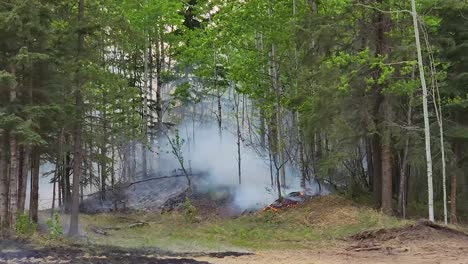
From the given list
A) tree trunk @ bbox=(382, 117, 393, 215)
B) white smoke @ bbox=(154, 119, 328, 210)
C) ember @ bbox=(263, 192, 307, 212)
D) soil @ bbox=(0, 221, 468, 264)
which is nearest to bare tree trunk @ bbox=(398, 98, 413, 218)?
tree trunk @ bbox=(382, 117, 393, 215)

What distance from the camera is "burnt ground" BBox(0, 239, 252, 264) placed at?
32.7ft

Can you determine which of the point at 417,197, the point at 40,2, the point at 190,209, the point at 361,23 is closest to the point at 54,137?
the point at 40,2

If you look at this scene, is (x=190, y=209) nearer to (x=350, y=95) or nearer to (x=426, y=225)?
(x=350, y=95)

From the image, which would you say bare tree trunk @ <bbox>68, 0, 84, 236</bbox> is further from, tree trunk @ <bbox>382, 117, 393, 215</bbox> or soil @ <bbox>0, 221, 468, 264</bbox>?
tree trunk @ <bbox>382, 117, 393, 215</bbox>

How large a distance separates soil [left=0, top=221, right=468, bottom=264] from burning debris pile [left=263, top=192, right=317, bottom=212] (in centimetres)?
679

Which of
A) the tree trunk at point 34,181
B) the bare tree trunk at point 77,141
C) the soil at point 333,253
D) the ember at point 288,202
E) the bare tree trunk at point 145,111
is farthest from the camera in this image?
the bare tree trunk at point 145,111

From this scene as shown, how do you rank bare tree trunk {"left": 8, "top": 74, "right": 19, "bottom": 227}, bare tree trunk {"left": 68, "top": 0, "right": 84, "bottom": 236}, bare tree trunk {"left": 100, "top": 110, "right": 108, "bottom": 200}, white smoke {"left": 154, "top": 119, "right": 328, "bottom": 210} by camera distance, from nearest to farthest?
bare tree trunk {"left": 8, "top": 74, "right": 19, "bottom": 227}
bare tree trunk {"left": 68, "top": 0, "right": 84, "bottom": 236}
bare tree trunk {"left": 100, "top": 110, "right": 108, "bottom": 200}
white smoke {"left": 154, "top": 119, "right": 328, "bottom": 210}

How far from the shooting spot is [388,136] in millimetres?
17156

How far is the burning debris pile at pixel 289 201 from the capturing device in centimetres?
2097

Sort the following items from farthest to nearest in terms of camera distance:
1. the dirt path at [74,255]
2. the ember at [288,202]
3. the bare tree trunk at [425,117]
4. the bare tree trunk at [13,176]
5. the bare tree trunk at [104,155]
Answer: the ember at [288,202], the bare tree trunk at [104,155], the bare tree trunk at [425,117], the bare tree trunk at [13,176], the dirt path at [74,255]

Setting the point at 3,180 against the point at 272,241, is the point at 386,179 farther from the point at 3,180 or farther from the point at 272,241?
the point at 3,180

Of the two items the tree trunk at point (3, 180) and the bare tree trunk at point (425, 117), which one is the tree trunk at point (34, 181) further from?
the bare tree trunk at point (425, 117)

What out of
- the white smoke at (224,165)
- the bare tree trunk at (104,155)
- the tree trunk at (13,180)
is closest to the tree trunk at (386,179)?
the white smoke at (224,165)

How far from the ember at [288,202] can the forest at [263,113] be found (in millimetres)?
99
